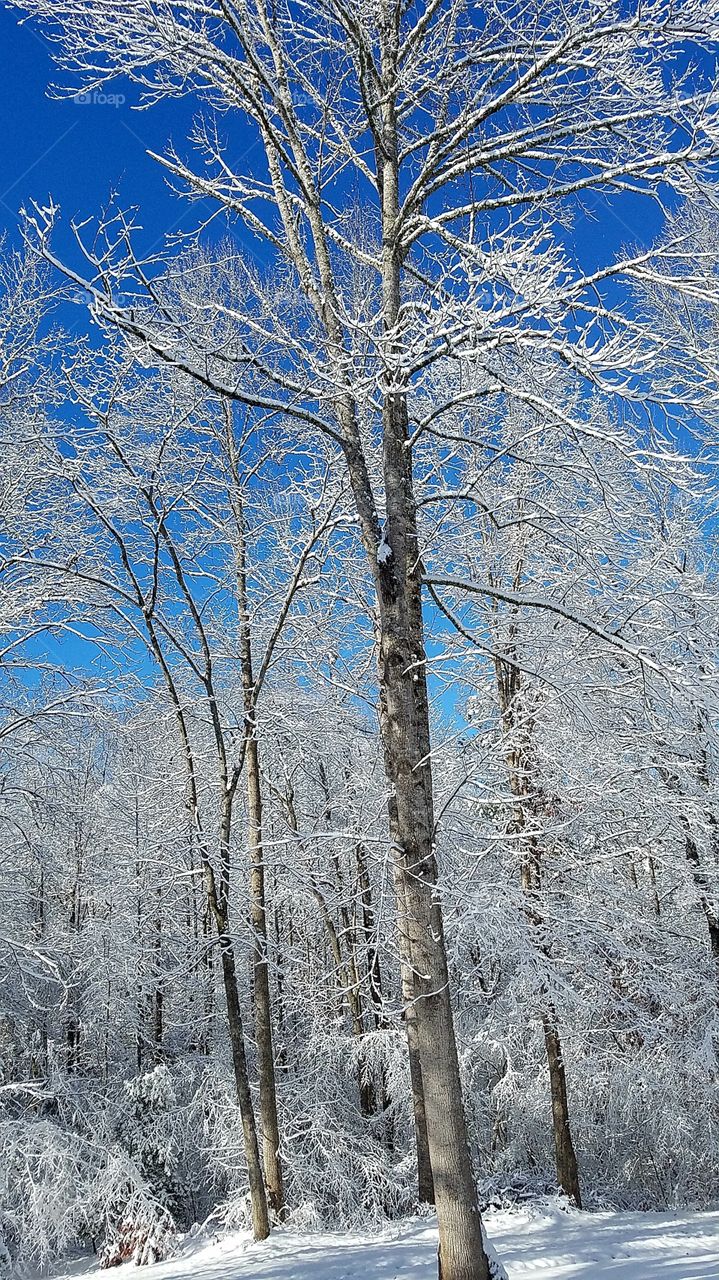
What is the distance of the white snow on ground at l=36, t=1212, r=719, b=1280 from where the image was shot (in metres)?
5.82

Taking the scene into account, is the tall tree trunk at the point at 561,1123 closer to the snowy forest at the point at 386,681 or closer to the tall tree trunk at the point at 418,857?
the snowy forest at the point at 386,681

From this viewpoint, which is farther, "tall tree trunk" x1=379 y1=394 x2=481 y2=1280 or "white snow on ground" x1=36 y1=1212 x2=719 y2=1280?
"white snow on ground" x1=36 y1=1212 x2=719 y2=1280

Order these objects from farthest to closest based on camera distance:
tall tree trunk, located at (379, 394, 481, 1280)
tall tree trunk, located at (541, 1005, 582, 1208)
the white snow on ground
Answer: tall tree trunk, located at (541, 1005, 582, 1208), the white snow on ground, tall tree trunk, located at (379, 394, 481, 1280)

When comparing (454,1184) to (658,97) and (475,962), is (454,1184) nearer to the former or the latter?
(658,97)

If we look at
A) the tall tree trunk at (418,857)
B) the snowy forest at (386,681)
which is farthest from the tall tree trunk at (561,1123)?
the tall tree trunk at (418,857)

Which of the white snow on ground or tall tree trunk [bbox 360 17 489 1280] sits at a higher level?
tall tree trunk [bbox 360 17 489 1280]

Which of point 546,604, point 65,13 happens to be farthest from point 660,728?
point 65,13

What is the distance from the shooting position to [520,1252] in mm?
6711

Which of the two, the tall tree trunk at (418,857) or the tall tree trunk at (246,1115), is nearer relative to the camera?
the tall tree trunk at (418,857)

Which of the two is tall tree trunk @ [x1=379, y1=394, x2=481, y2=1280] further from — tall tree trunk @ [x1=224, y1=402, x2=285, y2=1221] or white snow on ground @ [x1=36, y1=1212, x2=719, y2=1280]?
tall tree trunk @ [x1=224, y1=402, x2=285, y2=1221]

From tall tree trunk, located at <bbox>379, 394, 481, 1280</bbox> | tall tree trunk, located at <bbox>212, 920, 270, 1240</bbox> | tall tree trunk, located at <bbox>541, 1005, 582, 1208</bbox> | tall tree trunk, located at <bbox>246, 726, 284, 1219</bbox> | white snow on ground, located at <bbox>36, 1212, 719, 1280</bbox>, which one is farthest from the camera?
tall tree trunk, located at <bbox>246, 726, 284, 1219</bbox>

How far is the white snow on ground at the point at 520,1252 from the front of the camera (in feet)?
19.1

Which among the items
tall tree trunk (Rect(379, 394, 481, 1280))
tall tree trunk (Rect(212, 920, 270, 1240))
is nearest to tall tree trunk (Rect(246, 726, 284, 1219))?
tall tree trunk (Rect(212, 920, 270, 1240))

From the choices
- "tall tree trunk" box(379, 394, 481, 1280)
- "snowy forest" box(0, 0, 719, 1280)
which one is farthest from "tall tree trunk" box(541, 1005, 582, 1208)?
"tall tree trunk" box(379, 394, 481, 1280)
